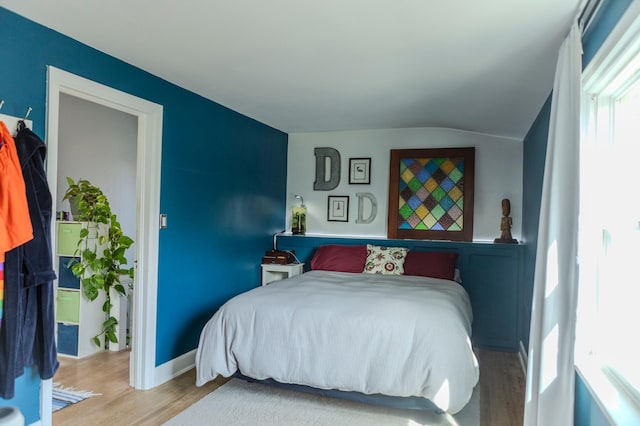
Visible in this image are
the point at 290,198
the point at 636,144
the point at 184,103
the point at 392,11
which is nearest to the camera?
the point at 636,144

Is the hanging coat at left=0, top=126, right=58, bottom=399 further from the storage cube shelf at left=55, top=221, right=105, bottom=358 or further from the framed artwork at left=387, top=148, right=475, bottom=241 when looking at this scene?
the framed artwork at left=387, top=148, right=475, bottom=241

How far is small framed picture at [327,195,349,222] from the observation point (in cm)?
492

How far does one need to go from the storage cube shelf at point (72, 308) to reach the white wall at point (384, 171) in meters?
2.31

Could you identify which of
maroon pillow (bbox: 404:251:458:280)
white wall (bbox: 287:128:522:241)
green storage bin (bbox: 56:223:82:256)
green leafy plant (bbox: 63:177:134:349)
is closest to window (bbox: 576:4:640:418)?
maroon pillow (bbox: 404:251:458:280)

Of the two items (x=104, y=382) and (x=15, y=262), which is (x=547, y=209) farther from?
(x=104, y=382)

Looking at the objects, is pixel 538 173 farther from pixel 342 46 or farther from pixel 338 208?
pixel 338 208

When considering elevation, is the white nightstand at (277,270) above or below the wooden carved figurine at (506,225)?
below

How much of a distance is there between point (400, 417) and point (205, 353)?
4.45ft

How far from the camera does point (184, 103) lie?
3332 millimetres

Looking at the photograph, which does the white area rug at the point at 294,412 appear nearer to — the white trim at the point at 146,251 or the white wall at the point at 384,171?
the white trim at the point at 146,251

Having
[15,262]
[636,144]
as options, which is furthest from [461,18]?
[15,262]

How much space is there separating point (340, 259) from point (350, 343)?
6.01 feet

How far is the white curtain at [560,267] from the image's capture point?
1794 millimetres

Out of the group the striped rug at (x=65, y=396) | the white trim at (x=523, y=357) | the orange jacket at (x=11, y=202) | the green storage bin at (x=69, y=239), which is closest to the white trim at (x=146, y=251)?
the striped rug at (x=65, y=396)
